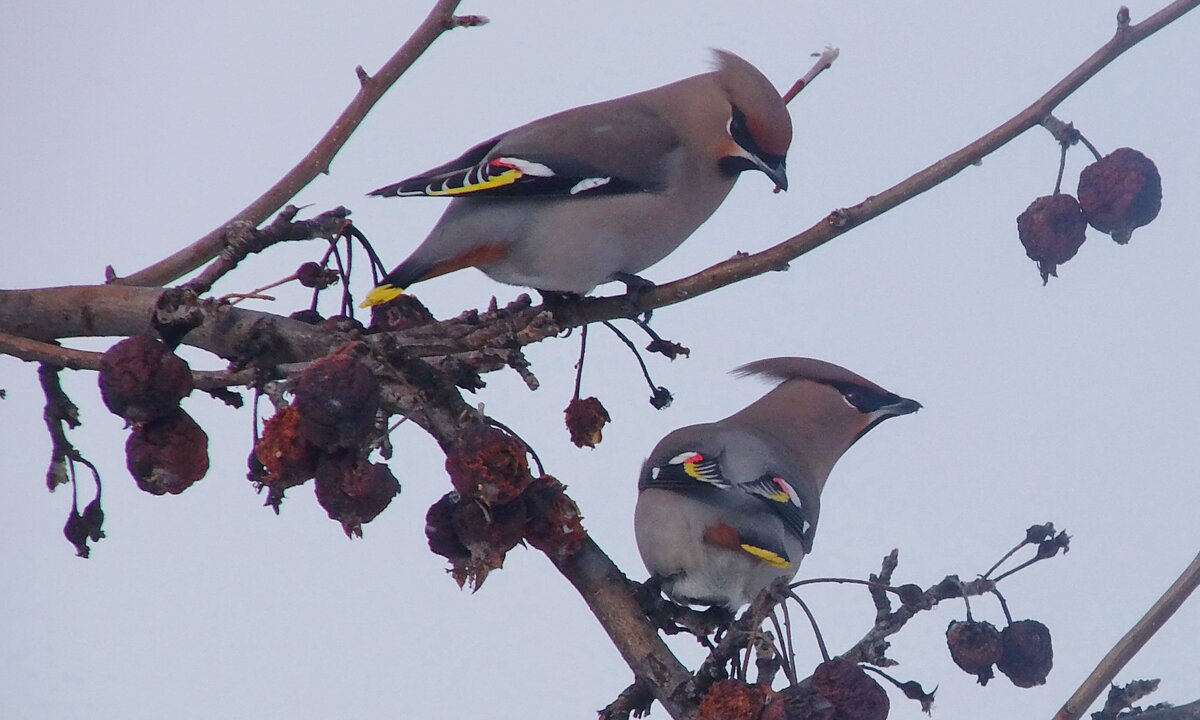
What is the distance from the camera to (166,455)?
1.78 metres

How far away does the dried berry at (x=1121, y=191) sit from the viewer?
2.34m

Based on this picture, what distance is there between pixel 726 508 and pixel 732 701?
54.8 inches

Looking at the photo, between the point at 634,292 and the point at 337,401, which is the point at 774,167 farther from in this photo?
the point at 337,401

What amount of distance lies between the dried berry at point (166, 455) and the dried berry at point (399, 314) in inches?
17.4

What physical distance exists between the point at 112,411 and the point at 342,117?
93 centimetres

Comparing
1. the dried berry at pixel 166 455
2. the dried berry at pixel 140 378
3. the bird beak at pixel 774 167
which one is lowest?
the dried berry at pixel 166 455

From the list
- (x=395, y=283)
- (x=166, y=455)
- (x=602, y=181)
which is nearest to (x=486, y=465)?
(x=166, y=455)

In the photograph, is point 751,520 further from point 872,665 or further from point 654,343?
point 872,665

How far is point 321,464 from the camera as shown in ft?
5.62

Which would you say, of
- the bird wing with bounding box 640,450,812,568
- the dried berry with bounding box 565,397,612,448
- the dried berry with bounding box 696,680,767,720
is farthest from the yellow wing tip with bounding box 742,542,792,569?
the dried berry with bounding box 696,680,767,720

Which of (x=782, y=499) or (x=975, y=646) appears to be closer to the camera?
(x=975, y=646)

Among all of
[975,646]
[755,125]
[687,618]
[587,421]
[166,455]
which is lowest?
[975,646]

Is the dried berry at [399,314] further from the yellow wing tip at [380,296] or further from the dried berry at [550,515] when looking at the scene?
the dried berry at [550,515]

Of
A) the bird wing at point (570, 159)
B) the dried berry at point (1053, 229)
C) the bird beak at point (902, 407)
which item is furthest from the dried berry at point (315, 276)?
the bird beak at point (902, 407)
